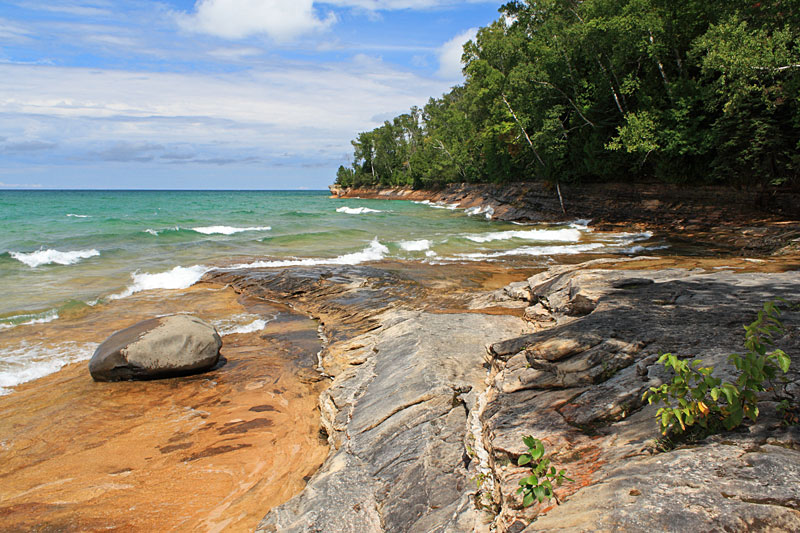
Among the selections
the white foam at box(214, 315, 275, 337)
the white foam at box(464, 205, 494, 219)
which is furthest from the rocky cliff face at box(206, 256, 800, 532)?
the white foam at box(464, 205, 494, 219)

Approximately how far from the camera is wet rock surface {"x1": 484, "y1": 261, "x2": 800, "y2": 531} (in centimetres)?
210

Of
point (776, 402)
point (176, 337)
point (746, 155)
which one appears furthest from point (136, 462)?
point (746, 155)

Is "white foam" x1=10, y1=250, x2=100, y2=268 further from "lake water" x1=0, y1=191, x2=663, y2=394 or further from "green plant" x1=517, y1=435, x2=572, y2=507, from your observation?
"green plant" x1=517, y1=435, x2=572, y2=507

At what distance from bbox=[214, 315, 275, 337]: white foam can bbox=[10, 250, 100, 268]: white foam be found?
1152 centimetres

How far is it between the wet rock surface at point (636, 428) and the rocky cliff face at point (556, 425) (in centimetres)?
1

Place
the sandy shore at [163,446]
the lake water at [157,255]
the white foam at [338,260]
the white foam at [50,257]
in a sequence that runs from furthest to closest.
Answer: the white foam at [50,257], the white foam at [338,260], the lake water at [157,255], the sandy shore at [163,446]

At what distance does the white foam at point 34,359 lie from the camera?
286 inches

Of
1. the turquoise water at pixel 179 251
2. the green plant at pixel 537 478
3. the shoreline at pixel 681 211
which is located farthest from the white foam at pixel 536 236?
the green plant at pixel 537 478

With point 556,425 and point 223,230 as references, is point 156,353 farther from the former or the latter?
point 223,230

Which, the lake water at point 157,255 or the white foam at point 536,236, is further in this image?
the white foam at point 536,236

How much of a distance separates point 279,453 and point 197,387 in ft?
8.21

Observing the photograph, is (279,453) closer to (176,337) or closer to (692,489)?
(176,337)

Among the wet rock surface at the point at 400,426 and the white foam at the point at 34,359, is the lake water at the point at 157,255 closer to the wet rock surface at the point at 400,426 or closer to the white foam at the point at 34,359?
the white foam at the point at 34,359

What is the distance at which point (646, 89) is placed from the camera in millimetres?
24578
